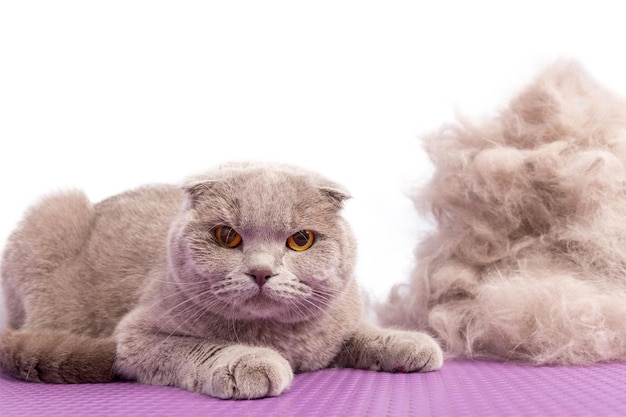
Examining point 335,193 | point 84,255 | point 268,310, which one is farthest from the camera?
point 84,255

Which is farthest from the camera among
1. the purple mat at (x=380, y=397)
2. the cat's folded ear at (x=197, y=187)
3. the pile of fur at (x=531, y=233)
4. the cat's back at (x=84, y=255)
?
the cat's back at (x=84, y=255)

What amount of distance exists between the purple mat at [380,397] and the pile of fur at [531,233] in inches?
3.8

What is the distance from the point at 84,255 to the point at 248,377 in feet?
2.23

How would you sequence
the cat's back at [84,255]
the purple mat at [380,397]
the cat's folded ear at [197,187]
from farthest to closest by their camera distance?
the cat's back at [84,255] → the cat's folded ear at [197,187] → the purple mat at [380,397]

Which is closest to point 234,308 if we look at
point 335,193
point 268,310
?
point 268,310

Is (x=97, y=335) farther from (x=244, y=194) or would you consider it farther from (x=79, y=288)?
(x=244, y=194)

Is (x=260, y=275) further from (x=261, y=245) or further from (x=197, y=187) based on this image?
(x=197, y=187)

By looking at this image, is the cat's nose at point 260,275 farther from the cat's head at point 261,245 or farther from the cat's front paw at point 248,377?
the cat's front paw at point 248,377

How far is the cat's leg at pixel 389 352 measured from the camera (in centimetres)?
125

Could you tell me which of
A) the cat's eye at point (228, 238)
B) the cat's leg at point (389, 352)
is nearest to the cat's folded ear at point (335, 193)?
the cat's eye at point (228, 238)

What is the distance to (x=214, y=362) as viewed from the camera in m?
1.07

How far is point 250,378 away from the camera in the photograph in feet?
3.33

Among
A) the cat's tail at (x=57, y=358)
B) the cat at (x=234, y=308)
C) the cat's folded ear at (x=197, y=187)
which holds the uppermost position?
the cat's folded ear at (x=197, y=187)

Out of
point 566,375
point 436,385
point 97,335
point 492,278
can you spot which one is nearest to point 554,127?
point 492,278
